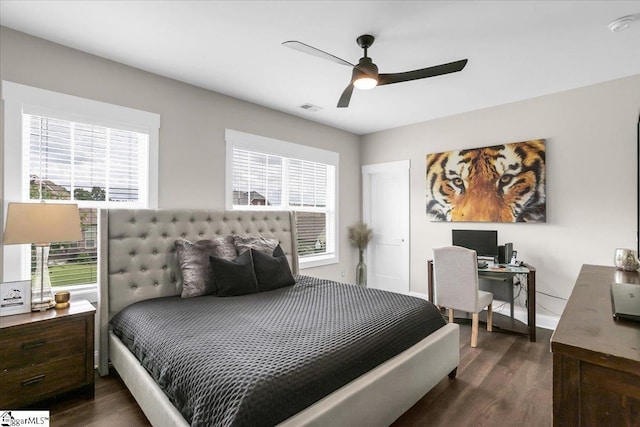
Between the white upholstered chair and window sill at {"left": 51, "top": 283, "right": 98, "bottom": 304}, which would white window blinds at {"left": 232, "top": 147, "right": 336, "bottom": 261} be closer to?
window sill at {"left": 51, "top": 283, "right": 98, "bottom": 304}

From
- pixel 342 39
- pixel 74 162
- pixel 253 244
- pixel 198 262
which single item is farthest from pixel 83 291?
pixel 342 39

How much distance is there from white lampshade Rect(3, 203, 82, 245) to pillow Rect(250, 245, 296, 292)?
1355 mm

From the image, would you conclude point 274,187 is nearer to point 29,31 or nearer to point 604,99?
point 29,31

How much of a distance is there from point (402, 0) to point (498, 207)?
9.42 ft

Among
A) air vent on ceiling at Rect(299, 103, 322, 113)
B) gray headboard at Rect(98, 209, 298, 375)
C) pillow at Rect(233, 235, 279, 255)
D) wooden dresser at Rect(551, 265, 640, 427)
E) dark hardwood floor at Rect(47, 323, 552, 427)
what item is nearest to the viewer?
wooden dresser at Rect(551, 265, 640, 427)

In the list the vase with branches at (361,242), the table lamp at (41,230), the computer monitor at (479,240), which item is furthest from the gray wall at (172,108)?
the computer monitor at (479,240)

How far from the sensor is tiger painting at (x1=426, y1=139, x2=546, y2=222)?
369 centimetres

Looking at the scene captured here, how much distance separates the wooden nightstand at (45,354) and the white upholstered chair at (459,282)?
3.11 metres

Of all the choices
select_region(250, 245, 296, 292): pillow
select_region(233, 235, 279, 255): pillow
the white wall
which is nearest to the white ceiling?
the white wall

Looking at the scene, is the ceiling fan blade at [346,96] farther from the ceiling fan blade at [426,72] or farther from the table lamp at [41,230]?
the table lamp at [41,230]

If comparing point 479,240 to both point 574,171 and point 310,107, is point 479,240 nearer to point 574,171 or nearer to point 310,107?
point 574,171

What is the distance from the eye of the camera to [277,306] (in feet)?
7.68

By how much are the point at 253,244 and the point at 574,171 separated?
11.7 feet

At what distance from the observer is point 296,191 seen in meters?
4.51
